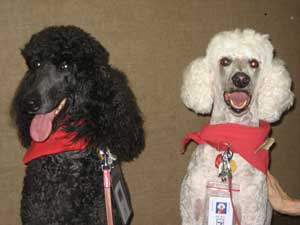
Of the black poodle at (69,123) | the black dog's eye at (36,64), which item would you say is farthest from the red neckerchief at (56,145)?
the black dog's eye at (36,64)

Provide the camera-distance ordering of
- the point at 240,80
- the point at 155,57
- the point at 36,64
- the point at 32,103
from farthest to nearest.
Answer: the point at 155,57
the point at 240,80
the point at 36,64
the point at 32,103

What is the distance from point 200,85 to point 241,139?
268 millimetres

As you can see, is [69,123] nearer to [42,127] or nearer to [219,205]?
[42,127]

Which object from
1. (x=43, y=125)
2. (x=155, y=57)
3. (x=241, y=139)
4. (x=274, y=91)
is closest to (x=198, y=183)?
(x=241, y=139)

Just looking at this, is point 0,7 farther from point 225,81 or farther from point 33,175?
point 225,81

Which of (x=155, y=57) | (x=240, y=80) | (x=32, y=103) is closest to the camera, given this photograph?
(x=32, y=103)

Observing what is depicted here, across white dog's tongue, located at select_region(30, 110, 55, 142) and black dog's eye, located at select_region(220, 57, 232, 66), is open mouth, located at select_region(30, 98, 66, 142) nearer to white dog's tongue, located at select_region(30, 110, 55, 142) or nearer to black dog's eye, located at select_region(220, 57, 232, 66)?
white dog's tongue, located at select_region(30, 110, 55, 142)

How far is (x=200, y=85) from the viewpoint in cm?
165

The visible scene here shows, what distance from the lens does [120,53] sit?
1.95m

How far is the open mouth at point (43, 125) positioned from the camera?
4.54 ft

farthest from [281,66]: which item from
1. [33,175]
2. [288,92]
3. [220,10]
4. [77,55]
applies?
[33,175]

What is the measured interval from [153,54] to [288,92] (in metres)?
0.70

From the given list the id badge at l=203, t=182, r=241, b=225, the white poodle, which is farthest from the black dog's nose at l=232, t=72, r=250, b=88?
the id badge at l=203, t=182, r=241, b=225

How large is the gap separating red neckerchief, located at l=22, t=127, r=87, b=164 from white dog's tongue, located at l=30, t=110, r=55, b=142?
0.05 m
